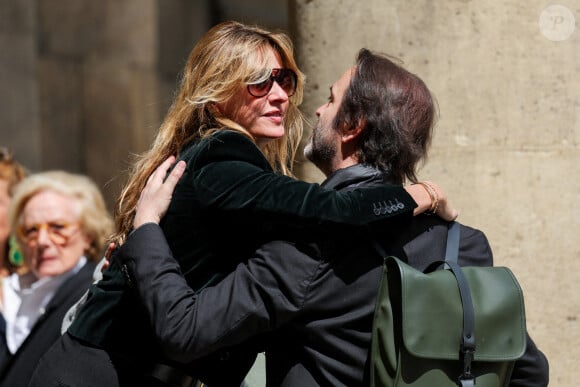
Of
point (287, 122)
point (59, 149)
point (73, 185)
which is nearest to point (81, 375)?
point (287, 122)

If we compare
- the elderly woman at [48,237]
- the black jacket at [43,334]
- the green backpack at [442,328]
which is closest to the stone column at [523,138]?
the green backpack at [442,328]

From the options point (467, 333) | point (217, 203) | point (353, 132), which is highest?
point (353, 132)

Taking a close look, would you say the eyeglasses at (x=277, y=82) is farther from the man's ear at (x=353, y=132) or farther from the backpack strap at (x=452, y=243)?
the backpack strap at (x=452, y=243)

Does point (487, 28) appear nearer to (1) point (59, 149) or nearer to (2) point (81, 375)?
(2) point (81, 375)

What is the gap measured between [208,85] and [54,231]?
214cm

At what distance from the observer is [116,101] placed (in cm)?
902

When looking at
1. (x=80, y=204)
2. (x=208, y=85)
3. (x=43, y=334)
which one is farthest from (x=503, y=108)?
(x=80, y=204)

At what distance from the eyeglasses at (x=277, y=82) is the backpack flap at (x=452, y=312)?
2.25 feet

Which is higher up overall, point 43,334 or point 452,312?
point 452,312

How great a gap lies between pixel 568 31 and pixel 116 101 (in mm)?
6131

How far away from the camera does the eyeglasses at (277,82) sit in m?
2.91

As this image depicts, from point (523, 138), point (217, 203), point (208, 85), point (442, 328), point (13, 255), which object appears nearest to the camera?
point (442, 328)

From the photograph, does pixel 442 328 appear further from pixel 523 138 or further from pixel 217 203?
pixel 523 138

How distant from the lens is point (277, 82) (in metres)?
2.95
